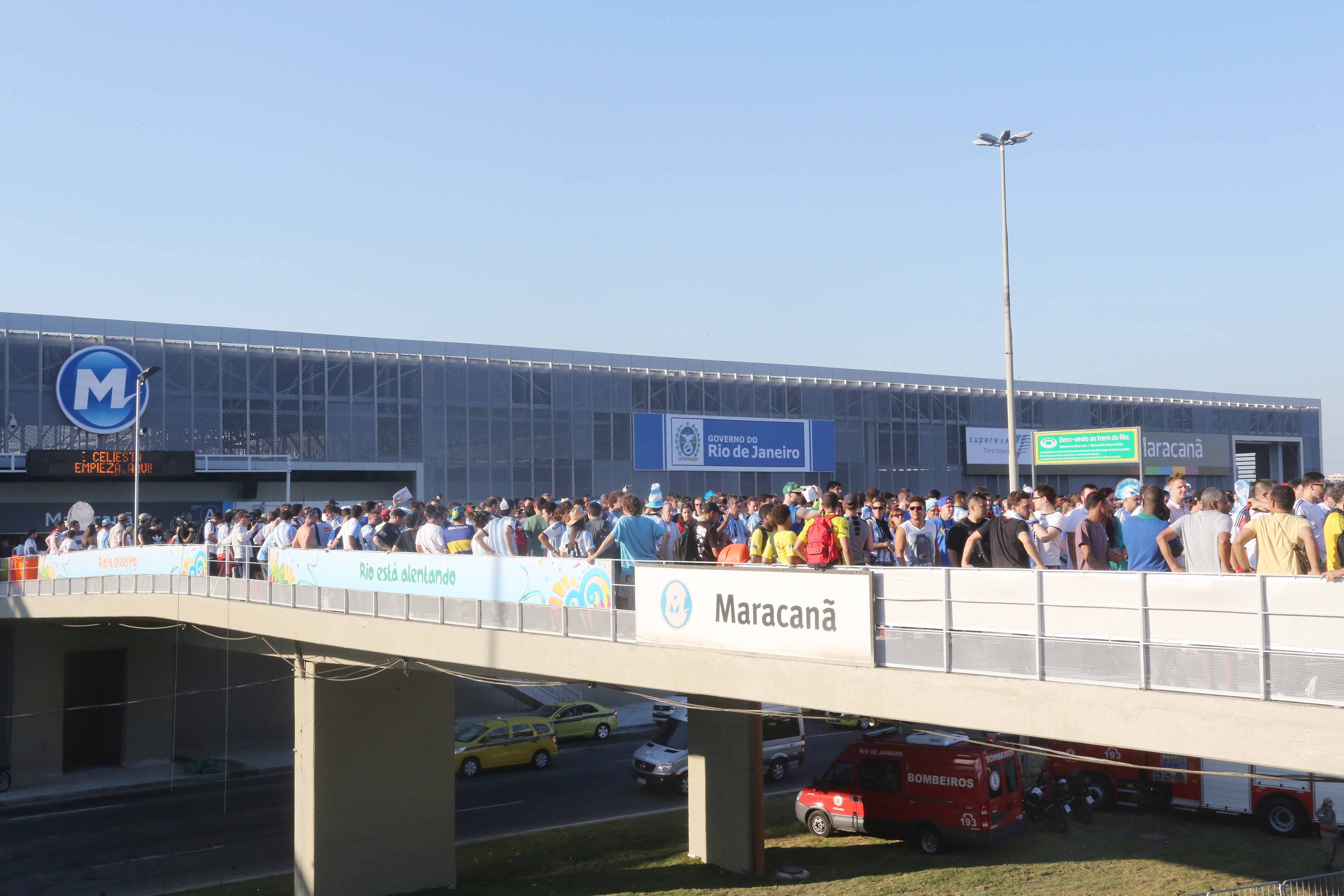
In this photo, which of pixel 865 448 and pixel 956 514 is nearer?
pixel 956 514

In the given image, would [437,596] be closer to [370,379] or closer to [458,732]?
[458,732]

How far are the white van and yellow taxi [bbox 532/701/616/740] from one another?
Result: 4.90m

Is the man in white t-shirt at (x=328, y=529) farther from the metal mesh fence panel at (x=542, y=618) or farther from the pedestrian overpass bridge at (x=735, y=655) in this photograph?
the metal mesh fence panel at (x=542, y=618)

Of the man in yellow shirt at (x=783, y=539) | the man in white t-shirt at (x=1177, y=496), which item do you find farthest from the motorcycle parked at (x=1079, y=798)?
the man in yellow shirt at (x=783, y=539)

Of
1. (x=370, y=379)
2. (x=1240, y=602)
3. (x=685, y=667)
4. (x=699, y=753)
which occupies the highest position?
(x=370, y=379)

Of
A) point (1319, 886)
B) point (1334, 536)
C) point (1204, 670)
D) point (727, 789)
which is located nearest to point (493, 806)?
point (727, 789)

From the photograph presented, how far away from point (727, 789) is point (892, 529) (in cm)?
849

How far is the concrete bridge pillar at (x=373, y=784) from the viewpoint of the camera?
19.3m

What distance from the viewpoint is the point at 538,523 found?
15281 millimetres

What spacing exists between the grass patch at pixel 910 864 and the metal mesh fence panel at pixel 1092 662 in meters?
11.3

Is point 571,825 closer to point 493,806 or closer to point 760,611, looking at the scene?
point 493,806

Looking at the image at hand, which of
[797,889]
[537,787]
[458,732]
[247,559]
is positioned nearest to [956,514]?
[797,889]

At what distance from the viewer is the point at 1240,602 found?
7258 millimetres

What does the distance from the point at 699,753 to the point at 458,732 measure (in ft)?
42.9
